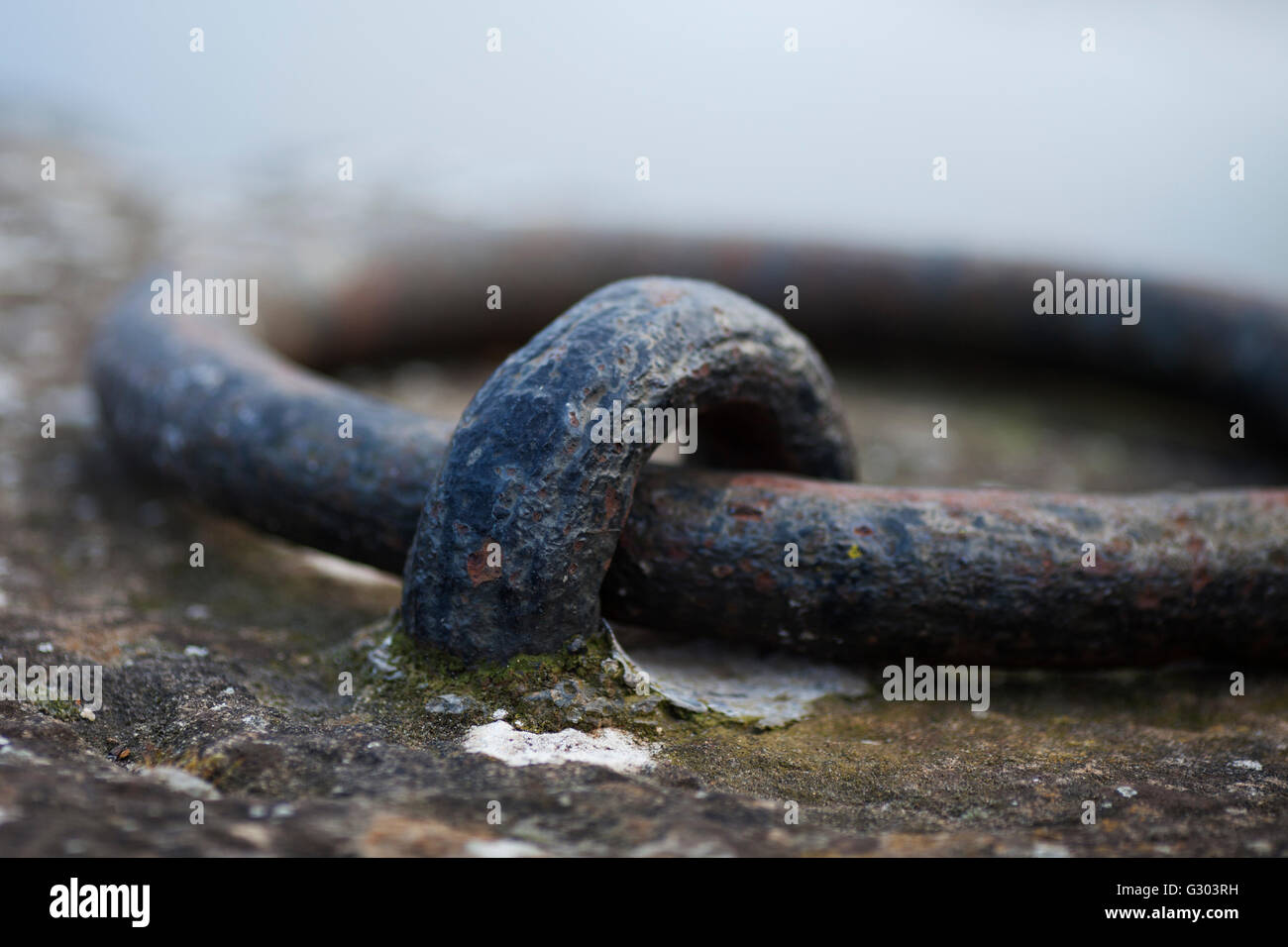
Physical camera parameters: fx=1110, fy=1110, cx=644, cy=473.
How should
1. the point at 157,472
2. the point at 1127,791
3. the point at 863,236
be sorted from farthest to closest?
the point at 863,236 → the point at 157,472 → the point at 1127,791

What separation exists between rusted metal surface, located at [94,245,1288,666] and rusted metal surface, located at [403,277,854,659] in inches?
0.7

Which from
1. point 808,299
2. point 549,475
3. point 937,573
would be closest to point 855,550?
point 937,573

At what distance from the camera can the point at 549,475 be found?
74.0 inches

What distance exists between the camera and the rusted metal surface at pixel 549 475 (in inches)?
74.5

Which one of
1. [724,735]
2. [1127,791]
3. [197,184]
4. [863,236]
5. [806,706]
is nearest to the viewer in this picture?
[1127,791]

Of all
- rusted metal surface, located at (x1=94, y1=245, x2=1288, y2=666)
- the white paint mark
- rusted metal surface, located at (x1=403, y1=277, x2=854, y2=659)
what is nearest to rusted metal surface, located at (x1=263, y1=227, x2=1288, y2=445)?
rusted metal surface, located at (x1=94, y1=245, x2=1288, y2=666)

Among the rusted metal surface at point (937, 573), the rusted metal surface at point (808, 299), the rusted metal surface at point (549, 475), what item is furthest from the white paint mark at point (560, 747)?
the rusted metal surface at point (808, 299)

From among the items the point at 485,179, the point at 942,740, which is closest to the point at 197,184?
the point at 485,179

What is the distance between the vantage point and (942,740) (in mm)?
2053

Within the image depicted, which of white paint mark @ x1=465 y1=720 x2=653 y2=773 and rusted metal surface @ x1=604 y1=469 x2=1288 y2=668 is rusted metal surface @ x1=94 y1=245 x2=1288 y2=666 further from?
white paint mark @ x1=465 y1=720 x2=653 y2=773

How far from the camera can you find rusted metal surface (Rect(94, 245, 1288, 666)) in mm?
2084
